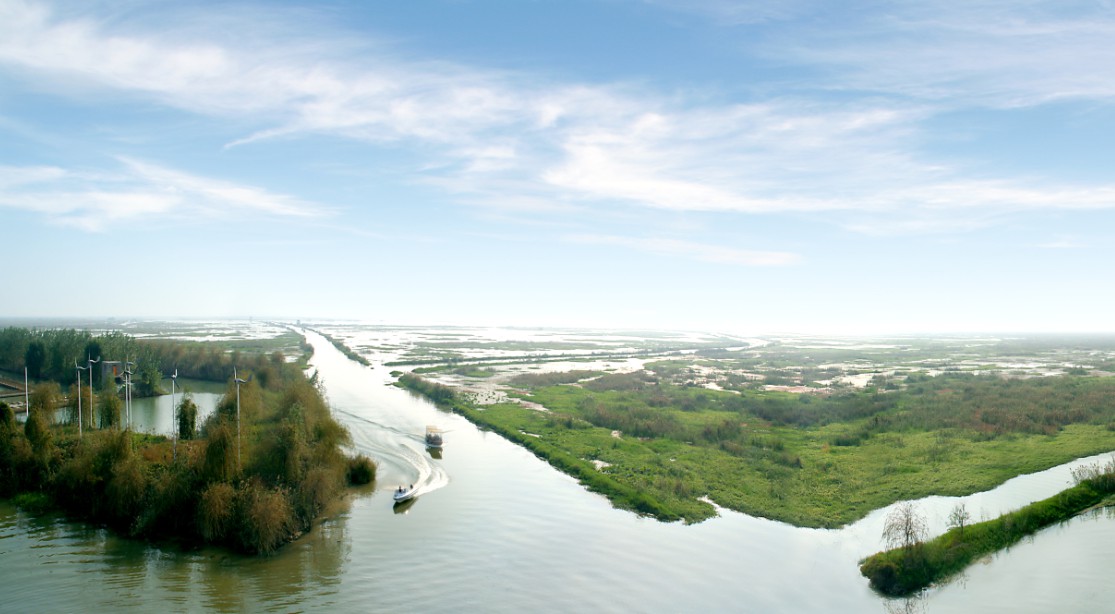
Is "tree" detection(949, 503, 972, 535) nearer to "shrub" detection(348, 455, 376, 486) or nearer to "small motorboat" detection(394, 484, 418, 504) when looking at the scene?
"small motorboat" detection(394, 484, 418, 504)

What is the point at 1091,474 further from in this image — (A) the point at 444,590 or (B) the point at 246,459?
(B) the point at 246,459

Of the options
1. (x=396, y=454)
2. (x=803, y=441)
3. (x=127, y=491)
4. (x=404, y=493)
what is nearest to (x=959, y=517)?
(x=803, y=441)

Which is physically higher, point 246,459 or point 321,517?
point 246,459

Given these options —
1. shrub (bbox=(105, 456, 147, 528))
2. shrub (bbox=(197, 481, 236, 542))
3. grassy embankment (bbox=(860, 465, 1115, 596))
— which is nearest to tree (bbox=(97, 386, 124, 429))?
shrub (bbox=(105, 456, 147, 528))

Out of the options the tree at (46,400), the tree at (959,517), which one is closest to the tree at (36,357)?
the tree at (46,400)

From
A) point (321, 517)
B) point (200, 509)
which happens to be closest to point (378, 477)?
point (321, 517)

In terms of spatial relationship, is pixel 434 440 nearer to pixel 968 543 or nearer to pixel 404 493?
pixel 404 493

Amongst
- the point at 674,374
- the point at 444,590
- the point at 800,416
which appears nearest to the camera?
the point at 444,590

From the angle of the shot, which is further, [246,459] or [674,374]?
[674,374]
